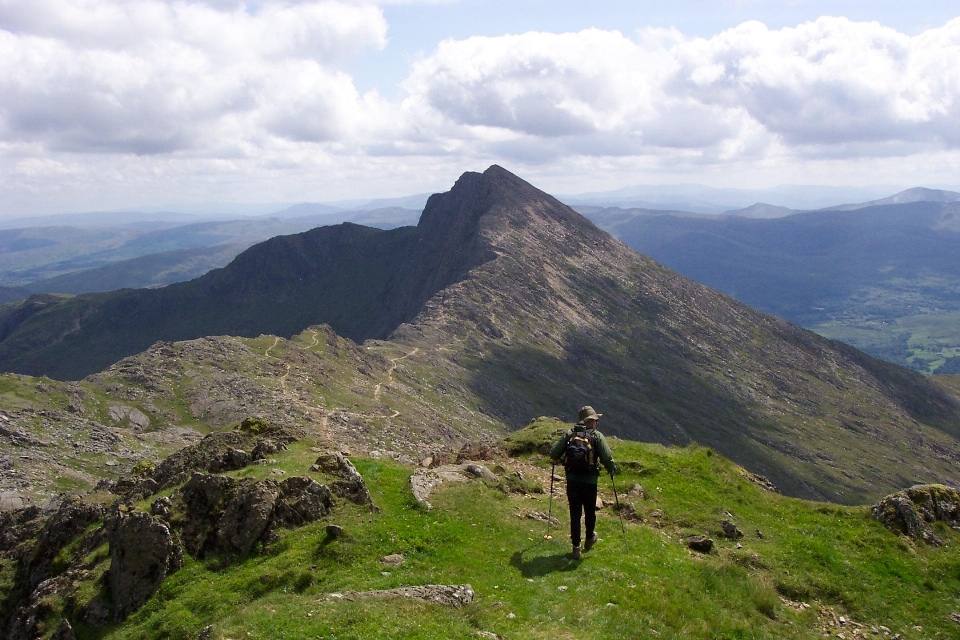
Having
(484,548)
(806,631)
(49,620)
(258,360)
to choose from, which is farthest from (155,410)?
(806,631)

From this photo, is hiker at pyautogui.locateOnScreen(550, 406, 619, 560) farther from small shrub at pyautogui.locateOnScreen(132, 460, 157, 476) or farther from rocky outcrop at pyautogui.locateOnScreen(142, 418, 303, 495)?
small shrub at pyautogui.locateOnScreen(132, 460, 157, 476)

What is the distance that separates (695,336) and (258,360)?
140m

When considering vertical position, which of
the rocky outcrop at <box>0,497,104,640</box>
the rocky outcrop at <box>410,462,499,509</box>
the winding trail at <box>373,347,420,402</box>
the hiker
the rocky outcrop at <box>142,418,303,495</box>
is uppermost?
the hiker

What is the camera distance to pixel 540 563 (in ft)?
66.6

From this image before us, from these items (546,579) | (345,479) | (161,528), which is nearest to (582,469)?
(546,579)

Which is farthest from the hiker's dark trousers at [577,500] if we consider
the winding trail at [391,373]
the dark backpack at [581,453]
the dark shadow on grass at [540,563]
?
the winding trail at [391,373]

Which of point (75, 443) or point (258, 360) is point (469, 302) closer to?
point (258, 360)

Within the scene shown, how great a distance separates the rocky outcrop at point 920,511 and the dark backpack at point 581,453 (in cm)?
1398

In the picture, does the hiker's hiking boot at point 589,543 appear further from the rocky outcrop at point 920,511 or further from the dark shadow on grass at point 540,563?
the rocky outcrop at point 920,511

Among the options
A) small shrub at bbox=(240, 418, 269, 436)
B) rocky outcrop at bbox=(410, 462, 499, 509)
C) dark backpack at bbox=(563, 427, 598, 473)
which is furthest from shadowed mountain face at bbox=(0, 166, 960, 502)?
dark backpack at bbox=(563, 427, 598, 473)

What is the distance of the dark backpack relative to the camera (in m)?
20.5

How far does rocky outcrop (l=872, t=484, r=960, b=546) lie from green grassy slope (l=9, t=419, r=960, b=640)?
0.63 m

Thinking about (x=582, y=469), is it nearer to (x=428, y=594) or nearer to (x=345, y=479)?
(x=428, y=594)

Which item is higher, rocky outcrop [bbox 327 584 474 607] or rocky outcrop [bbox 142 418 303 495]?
rocky outcrop [bbox 142 418 303 495]
